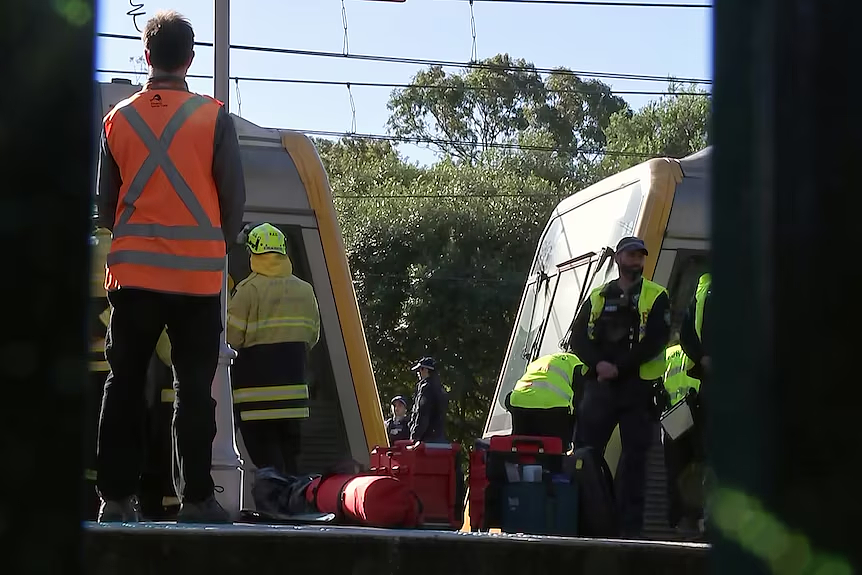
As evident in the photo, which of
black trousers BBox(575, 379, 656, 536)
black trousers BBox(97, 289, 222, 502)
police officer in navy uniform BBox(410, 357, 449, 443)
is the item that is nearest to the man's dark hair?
black trousers BBox(97, 289, 222, 502)

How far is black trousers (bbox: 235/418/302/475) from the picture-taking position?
23.2 ft

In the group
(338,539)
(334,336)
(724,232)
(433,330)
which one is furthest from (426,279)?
(724,232)

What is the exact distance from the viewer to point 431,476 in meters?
7.63

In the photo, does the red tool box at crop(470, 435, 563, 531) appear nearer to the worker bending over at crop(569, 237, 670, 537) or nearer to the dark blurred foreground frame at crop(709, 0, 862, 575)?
the worker bending over at crop(569, 237, 670, 537)

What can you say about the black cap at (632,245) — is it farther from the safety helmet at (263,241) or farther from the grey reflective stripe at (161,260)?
the grey reflective stripe at (161,260)

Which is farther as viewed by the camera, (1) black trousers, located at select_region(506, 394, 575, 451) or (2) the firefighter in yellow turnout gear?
(1) black trousers, located at select_region(506, 394, 575, 451)

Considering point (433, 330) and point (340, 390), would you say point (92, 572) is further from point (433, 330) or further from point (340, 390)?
point (433, 330)

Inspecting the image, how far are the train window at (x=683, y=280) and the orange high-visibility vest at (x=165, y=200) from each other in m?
5.30

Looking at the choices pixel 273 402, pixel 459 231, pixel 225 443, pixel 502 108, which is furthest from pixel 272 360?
pixel 502 108

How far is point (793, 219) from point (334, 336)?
8.67 metres

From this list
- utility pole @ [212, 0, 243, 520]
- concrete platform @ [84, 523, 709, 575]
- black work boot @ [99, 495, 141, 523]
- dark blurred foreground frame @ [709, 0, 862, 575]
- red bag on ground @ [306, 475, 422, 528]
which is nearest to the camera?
dark blurred foreground frame @ [709, 0, 862, 575]

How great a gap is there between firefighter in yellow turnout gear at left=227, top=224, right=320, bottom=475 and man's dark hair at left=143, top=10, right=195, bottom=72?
8.49ft

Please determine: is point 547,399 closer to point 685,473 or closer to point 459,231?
point 685,473

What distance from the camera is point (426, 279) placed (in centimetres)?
3416
